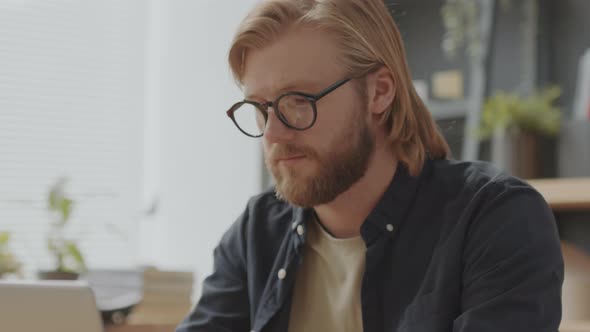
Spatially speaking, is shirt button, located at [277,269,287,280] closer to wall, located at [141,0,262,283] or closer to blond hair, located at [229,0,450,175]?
blond hair, located at [229,0,450,175]

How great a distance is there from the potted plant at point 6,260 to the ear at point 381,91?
47.8 inches

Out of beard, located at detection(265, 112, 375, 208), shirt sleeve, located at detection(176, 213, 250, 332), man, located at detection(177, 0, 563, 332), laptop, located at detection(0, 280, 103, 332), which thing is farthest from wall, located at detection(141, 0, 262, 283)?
laptop, located at detection(0, 280, 103, 332)

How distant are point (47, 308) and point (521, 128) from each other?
67.7 inches

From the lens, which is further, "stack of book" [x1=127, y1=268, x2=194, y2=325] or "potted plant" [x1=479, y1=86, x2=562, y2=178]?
"potted plant" [x1=479, y1=86, x2=562, y2=178]

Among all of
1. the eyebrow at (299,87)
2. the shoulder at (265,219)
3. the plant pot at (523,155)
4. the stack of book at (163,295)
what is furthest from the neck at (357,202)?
the plant pot at (523,155)

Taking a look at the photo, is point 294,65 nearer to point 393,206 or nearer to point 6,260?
point 393,206

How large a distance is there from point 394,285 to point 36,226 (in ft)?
5.74

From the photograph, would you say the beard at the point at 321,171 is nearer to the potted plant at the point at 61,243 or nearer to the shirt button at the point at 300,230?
the shirt button at the point at 300,230

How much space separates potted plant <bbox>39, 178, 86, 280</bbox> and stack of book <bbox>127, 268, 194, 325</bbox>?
0.64 feet

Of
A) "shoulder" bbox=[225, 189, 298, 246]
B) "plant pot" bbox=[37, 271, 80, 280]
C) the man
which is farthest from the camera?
"plant pot" bbox=[37, 271, 80, 280]

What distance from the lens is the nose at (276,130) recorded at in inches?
53.3

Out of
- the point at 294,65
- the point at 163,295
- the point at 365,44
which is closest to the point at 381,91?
the point at 365,44

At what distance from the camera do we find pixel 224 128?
3037mm

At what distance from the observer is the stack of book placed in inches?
86.4
